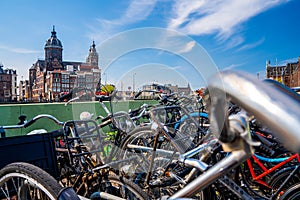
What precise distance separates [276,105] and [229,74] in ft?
0.32

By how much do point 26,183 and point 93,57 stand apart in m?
1.10

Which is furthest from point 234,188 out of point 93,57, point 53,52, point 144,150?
point 53,52

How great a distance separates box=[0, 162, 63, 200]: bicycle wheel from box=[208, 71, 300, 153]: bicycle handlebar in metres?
1.28

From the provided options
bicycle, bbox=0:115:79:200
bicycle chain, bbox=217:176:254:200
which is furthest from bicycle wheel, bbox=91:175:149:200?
bicycle chain, bbox=217:176:254:200

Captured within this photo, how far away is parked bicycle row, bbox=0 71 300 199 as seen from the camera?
0.39 meters

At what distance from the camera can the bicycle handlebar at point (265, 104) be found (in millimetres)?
352

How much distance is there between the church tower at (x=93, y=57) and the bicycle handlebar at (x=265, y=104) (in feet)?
2.37

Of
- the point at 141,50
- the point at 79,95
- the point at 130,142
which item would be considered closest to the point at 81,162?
the point at 130,142

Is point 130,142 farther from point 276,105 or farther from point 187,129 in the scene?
point 276,105

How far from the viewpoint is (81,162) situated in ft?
7.30

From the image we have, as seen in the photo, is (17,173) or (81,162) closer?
(17,173)

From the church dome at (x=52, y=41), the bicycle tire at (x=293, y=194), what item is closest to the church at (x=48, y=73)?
the church dome at (x=52, y=41)

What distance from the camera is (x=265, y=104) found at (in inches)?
14.6

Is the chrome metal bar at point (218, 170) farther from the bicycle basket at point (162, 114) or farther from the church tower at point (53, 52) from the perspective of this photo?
the church tower at point (53, 52)
